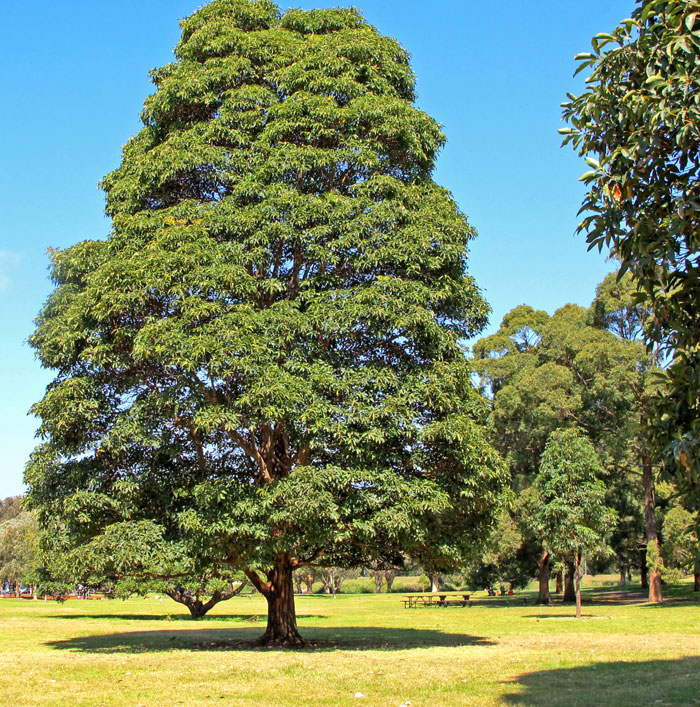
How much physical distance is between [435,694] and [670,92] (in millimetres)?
7263

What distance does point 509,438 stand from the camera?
38938 millimetres

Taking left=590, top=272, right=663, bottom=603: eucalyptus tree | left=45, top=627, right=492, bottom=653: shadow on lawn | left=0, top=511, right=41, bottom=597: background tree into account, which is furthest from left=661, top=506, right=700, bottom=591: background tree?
left=0, top=511, right=41, bottom=597: background tree

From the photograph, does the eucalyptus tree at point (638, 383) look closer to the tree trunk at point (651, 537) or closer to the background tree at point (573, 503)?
the tree trunk at point (651, 537)

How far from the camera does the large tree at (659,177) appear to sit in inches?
216

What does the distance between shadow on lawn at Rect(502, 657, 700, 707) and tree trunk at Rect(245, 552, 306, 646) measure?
272 inches

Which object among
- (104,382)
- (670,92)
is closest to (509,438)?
(104,382)

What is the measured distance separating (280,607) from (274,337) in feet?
21.2

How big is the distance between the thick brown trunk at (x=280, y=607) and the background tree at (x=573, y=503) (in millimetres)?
13877

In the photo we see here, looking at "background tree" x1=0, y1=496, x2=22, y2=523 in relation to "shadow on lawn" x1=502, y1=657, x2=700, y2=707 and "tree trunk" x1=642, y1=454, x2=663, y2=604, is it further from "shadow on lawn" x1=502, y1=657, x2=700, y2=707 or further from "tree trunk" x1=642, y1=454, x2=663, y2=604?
"shadow on lawn" x1=502, y1=657, x2=700, y2=707

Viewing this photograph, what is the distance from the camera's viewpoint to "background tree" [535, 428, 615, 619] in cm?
2680

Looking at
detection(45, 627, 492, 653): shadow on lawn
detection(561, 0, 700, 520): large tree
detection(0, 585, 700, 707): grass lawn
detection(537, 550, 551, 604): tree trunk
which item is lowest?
detection(537, 550, 551, 604): tree trunk

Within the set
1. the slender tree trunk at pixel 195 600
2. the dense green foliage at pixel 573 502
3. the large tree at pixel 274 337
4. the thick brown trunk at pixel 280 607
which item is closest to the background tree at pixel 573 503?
the dense green foliage at pixel 573 502

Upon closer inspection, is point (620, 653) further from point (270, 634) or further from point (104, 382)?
point (104, 382)

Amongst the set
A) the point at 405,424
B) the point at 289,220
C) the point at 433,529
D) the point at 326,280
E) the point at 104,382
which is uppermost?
the point at 289,220
